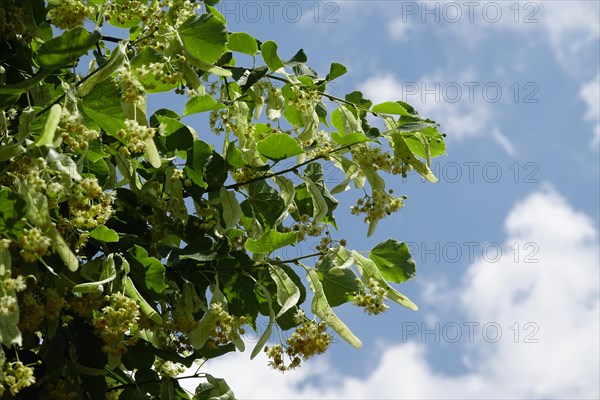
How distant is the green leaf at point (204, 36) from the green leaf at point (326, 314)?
667 mm

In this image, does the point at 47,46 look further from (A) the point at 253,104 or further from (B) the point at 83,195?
(A) the point at 253,104

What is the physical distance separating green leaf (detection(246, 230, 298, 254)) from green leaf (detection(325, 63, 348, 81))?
62cm

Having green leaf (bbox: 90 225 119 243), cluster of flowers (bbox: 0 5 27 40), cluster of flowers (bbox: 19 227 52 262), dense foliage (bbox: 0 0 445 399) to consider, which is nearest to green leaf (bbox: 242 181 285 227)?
dense foliage (bbox: 0 0 445 399)

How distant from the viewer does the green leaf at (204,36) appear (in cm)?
252

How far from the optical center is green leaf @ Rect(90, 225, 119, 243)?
7.95ft

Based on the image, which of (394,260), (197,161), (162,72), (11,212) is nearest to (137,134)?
(162,72)

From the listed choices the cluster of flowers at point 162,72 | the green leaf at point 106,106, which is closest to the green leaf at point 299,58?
Answer: the cluster of flowers at point 162,72

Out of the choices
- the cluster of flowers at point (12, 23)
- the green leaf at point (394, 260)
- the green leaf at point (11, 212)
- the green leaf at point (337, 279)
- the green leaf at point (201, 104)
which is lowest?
the green leaf at point (11, 212)

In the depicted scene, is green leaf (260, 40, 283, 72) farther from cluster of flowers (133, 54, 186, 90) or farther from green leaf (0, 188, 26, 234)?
green leaf (0, 188, 26, 234)

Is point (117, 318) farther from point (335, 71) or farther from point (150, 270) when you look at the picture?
point (335, 71)

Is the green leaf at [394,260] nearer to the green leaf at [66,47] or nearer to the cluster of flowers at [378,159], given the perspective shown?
the cluster of flowers at [378,159]

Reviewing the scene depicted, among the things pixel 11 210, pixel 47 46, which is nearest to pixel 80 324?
pixel 11 210

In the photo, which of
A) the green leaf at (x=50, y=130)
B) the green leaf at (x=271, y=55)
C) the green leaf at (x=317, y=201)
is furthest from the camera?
the green leaf at (x=271, y=55)

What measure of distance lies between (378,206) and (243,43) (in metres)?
0.64
